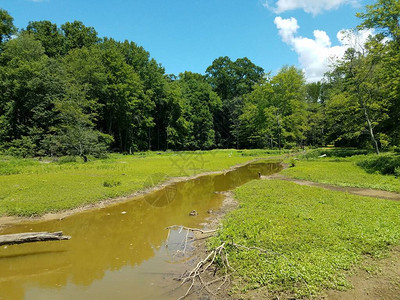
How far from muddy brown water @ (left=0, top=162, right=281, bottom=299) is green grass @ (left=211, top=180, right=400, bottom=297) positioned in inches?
81.7

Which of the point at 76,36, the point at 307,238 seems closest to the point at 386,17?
the point at 307,238

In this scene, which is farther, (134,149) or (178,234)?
(134,149)

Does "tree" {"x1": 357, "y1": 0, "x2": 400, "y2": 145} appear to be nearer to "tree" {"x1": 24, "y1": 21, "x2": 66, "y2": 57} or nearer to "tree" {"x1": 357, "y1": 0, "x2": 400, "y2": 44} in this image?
"tree" {"x1": 357, "y1": 0, "x2": 400, "y2": 44}

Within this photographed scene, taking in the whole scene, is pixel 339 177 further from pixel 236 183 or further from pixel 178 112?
pixel 178 112

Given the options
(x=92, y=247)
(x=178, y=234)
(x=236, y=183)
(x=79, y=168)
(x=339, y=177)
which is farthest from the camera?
(x=79, y=168)

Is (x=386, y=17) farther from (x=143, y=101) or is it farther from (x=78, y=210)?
(x=143, y=101)

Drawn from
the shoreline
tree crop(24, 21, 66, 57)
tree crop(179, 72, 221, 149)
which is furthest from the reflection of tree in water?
tree crop(24, 21, 66, 57)

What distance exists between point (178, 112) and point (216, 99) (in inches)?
711

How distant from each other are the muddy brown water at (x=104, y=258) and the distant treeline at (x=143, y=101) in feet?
73.1

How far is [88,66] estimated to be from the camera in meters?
41.3

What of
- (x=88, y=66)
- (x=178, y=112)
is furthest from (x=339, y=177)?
(x=178, y=112)

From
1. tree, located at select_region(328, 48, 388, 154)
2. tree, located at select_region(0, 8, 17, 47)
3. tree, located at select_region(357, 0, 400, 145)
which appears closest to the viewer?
tree, located at select_region(357, 0, 400, 145)

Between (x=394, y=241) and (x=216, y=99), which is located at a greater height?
(x=216, y=99)

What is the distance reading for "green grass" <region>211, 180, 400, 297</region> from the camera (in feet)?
19.1
